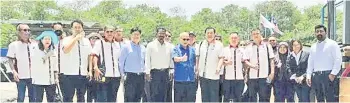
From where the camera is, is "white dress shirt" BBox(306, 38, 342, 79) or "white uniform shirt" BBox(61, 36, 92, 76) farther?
"white dress shirt" BBox(306, 38, 342, 79)

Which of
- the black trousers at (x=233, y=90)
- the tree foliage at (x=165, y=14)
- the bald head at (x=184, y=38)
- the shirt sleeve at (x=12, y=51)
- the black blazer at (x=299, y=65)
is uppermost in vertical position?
the tree foliage at (x=165, y=14)

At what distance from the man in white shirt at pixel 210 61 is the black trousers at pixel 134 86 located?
86cm

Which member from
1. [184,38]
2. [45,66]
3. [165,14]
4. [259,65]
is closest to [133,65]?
[184,38]

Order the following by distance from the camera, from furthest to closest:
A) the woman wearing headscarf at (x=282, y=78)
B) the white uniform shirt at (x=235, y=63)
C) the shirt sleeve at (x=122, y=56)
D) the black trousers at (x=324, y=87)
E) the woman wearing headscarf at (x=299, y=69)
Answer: the woman wearing headscarf at (x=282, y=78) < the woman wearing headscarf at (x=299, y=69) < the white uniform shirt at (x=235, y=63) < the shirt sleeve at (x=122, y=56) < the black trousers at (x=324, y=87)

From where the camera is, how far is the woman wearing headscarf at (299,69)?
7996 mm

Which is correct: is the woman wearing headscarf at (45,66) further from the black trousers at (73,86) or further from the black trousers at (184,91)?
the black trousers at (184,91)

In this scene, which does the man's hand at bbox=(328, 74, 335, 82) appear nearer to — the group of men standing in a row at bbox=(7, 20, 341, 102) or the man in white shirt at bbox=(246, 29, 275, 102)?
the group of men standing in a row at bbox=(7, 20, 341, 102)

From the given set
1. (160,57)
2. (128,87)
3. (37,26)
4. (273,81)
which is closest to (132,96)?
(128,87)

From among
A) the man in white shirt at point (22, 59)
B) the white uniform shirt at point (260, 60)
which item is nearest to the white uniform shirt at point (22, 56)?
the man in white shirt at point (22, 59)

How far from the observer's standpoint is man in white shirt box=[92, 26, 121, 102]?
7.40 metres

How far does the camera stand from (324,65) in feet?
23.9

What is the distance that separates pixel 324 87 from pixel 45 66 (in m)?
3.94

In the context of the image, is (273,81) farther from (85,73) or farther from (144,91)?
(85,73)

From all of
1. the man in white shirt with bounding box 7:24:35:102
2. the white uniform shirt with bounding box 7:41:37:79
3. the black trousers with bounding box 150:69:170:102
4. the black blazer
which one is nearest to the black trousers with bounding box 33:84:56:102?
the man in white shirt with bounding box 7:24:35:102
